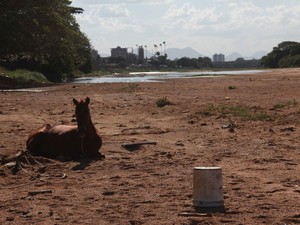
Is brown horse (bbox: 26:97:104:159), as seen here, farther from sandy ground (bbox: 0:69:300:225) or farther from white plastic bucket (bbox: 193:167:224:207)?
white plastic bucket (bbox: 193:167:224:207)

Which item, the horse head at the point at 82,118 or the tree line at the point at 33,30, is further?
the tree line at the point at 33,30

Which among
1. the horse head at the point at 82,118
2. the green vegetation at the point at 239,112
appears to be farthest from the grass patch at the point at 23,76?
the horse head at the point at 82,118

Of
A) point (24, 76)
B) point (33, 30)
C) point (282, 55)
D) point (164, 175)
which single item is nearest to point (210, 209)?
point (164, 175)

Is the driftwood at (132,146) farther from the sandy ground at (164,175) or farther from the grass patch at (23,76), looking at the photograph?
the grass patch at (23,76)

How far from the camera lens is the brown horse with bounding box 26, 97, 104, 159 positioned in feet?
34.3

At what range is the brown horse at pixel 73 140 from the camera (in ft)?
34.3

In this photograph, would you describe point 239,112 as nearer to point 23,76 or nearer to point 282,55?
point 23,76

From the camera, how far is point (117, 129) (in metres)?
15.1

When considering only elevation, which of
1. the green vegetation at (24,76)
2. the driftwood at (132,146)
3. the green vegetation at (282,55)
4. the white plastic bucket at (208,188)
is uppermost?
the white plastic bucket at (208,188)

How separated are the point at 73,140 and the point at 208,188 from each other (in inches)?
178

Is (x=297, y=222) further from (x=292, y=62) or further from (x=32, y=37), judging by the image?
(x=292, y=62)

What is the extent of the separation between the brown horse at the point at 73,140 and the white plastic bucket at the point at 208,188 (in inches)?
160

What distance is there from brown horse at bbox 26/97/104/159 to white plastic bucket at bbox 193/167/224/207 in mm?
4059

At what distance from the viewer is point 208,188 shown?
6.60 meters
